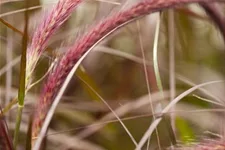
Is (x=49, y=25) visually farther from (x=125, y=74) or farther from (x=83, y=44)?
(x=125, y=74)

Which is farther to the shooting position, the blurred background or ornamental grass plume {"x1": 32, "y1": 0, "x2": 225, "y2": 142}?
the blurred background

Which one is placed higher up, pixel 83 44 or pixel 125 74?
pixel 83 44

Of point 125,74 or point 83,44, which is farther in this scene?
point 125,74

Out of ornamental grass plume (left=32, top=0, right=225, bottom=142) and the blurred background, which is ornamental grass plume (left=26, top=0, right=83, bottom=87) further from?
the blurred background

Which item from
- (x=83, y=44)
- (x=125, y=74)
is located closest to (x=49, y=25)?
(x=83, y=44)

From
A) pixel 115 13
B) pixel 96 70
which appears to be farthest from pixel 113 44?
pixel 115 13

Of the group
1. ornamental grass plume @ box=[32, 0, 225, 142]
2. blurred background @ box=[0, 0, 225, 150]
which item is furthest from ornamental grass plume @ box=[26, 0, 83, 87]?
blurred background @ box=[0, 0, 225, 150]
